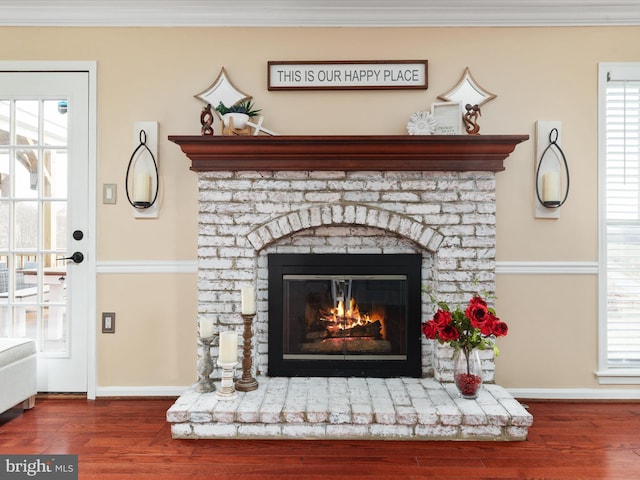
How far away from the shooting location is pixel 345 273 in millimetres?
2709

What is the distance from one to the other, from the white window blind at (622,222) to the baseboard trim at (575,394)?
167 mm

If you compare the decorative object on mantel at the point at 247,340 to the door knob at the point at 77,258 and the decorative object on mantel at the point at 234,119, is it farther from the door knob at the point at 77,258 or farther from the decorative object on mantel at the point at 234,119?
the door knob at the point at 77,258

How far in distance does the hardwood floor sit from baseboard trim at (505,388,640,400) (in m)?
0.22

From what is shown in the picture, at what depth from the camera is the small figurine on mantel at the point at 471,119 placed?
8.41ft

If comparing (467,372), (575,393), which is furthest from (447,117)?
(575,393)

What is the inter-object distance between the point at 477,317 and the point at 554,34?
1.83 m

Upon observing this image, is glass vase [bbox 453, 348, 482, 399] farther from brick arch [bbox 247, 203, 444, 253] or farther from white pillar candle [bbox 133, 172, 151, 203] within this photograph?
white pillar candle [bbox 133, 172, 151, 203]

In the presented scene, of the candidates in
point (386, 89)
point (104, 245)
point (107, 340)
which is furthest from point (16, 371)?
point (386, 89)

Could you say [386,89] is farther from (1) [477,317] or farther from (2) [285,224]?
(1) [477,317]

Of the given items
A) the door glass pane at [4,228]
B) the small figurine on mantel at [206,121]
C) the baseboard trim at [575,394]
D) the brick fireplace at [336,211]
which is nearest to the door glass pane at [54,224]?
the door glass pane at [4,228]

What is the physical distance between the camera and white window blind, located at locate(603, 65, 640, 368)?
109 inches

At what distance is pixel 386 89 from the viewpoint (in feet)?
8.98

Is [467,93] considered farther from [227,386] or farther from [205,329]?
[227,386]

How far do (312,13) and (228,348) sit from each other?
6.62 ft
